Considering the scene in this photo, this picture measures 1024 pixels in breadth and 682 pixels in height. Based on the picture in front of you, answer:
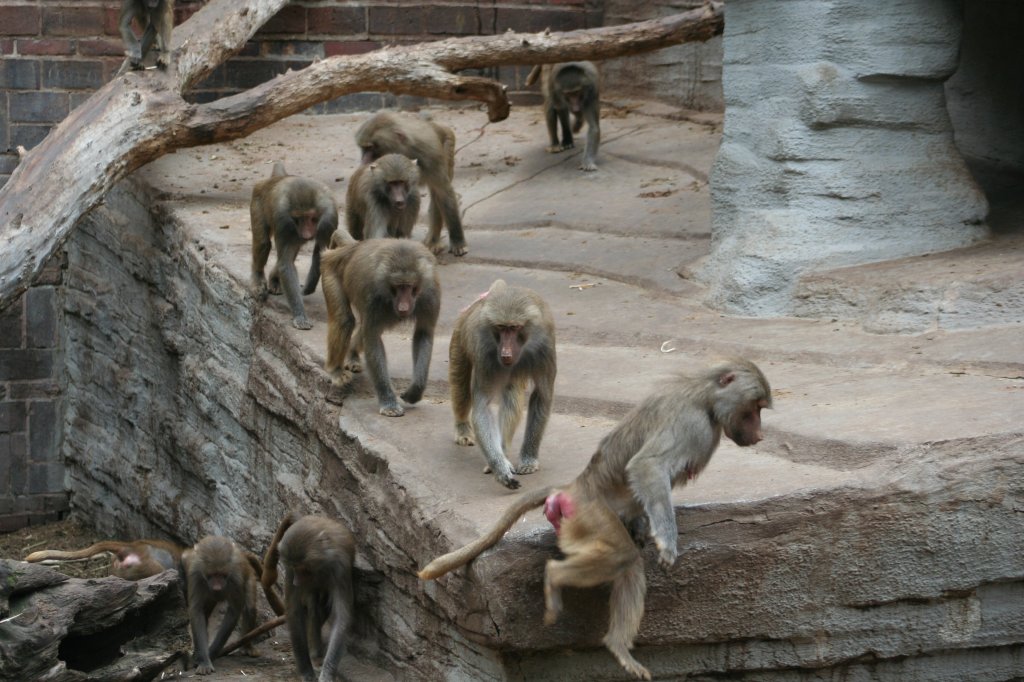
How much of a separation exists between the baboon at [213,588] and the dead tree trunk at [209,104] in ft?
6.08

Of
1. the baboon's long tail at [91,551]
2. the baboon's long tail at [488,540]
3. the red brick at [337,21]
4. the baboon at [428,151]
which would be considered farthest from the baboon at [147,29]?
the baboon's long tail at [488,540]

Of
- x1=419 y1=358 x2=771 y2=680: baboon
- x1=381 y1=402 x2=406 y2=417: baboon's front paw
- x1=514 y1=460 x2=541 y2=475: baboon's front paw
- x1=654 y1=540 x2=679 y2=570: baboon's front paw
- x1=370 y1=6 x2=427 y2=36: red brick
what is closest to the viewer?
x1=654 y1=540 x2=679 y2=570: baboon's front paw

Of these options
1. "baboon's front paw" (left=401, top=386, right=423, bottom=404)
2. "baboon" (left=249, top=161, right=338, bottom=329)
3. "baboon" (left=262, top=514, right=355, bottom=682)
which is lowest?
"baboon" (left=262, top=514, right=355, bottom=682)

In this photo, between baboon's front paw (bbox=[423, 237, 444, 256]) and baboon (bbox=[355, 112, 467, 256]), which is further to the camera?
baboon's front paw (bbox=[423, 237, 444, 256])

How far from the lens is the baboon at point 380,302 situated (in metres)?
5.41

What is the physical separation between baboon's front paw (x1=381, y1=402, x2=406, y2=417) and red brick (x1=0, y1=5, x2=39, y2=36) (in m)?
5.35

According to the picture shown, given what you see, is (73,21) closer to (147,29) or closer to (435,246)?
(147,29)

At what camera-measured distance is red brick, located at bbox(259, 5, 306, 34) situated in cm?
1064

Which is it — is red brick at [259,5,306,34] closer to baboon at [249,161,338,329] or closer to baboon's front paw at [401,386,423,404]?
baboon at [249,161,338,329]

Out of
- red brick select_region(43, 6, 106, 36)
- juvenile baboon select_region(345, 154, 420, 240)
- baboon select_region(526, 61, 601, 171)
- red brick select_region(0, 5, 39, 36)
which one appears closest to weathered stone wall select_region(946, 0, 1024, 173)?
baboon select_region(526, 61, 601, 171)

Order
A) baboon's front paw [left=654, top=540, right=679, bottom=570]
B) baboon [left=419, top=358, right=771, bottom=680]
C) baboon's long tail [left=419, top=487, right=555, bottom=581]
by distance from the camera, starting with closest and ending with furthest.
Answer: baboon's front paw [left=654, top=540, right=679, bottom=570], baboon [left=419, top=358, right=771, bottom=680], baboon's long tail [left=419, top=487, right=555, bottom=581]

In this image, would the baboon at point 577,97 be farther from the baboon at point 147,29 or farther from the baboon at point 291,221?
the baboon at point 291,221

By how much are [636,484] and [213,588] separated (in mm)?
2627

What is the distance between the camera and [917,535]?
4.71m
